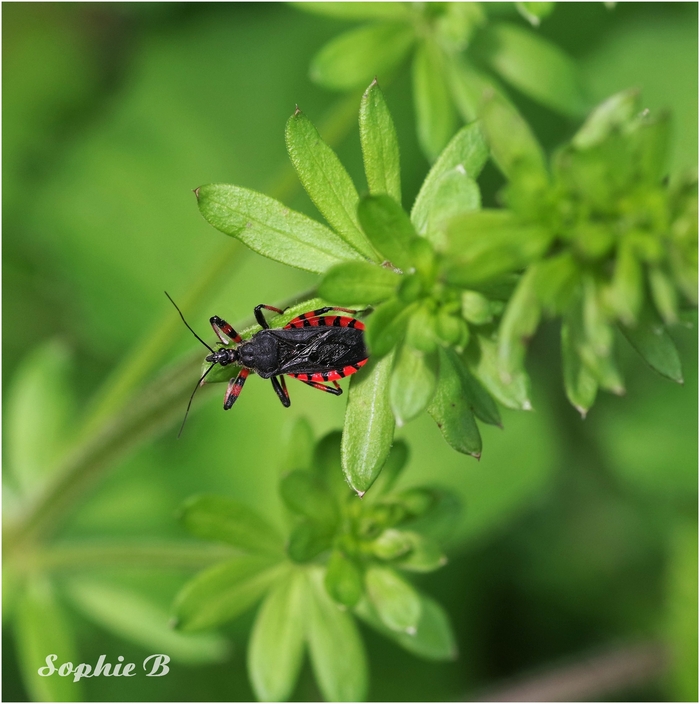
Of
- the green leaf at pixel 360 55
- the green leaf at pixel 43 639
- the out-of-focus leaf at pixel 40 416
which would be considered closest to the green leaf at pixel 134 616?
the green leaf at pixel 43 639

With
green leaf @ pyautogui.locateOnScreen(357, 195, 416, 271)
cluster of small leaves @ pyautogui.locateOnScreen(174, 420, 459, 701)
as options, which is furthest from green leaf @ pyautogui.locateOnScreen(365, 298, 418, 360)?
cluster of small leaves @ pyautogui.locateOnScreen(174, 420, 459, 701)

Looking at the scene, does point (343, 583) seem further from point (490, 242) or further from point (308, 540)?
point (490, 242)

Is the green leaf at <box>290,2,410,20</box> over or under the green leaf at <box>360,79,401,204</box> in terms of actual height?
over

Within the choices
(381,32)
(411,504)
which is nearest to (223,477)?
(411,504)

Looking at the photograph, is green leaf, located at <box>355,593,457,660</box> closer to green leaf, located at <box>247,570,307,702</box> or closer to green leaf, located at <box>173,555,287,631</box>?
green leaf, located at <box>247,570,307,702</box>

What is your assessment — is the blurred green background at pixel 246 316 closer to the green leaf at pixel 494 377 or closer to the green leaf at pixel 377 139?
the green leaf at pixel 377 139
